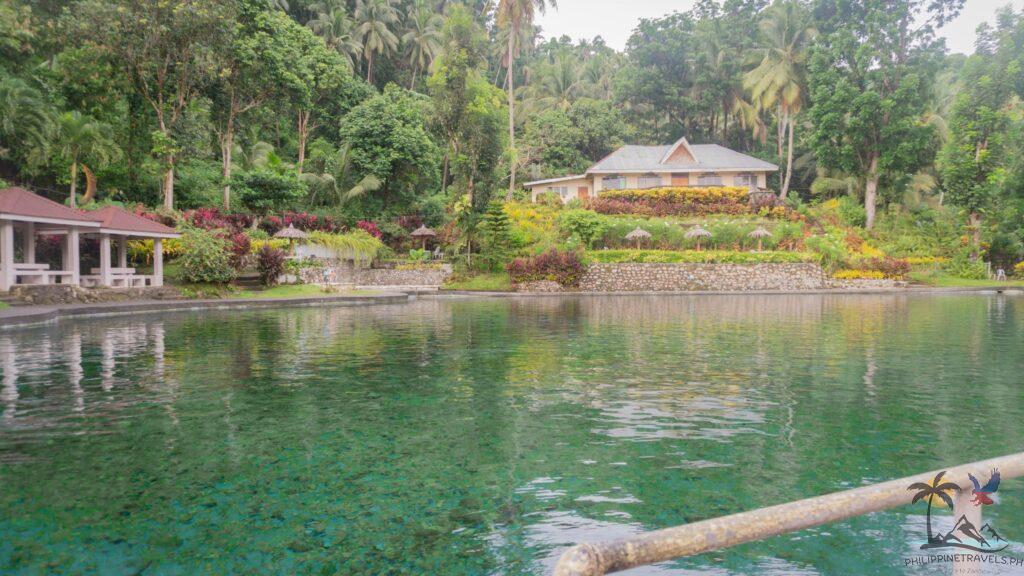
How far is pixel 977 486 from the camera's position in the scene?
2.12 metres

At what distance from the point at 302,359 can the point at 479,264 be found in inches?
921

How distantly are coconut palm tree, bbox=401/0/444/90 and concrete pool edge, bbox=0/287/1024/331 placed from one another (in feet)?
103

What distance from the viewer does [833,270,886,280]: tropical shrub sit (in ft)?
108

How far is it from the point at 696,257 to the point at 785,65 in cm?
2167

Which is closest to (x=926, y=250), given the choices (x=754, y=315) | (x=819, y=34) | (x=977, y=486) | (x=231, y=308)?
(x=819, y=34)

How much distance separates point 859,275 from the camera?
33.1 m

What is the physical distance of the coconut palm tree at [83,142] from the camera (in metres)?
26.5

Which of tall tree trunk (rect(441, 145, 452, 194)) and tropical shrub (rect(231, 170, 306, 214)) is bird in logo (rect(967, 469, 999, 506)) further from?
tall tree trunk (rect(441, 145, 452, 194))

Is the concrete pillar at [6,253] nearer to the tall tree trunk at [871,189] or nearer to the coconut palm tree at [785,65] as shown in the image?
the coconut palm tree at [785,65]

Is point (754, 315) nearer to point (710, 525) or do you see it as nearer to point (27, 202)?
point (710, 525)

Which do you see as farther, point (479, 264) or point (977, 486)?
point (479, 264)

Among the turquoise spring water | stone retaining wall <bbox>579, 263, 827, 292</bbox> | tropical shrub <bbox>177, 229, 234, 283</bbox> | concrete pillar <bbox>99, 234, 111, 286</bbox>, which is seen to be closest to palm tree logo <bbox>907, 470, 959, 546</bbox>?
the turquoise spring water

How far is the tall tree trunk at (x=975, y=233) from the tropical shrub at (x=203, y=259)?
4066cm

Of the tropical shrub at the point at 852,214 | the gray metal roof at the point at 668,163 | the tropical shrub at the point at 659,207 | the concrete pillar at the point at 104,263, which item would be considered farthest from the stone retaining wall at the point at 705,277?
the concrete pillar at the point at 104,263
